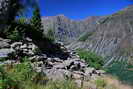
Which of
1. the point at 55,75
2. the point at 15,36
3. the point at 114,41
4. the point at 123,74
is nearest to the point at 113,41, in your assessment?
the point at 114,41

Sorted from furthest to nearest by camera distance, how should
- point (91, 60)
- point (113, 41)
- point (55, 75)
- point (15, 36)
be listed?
1. point (113, 41)
2. point (91, 60)
3. point (15, 36)
4. point (55, 75)

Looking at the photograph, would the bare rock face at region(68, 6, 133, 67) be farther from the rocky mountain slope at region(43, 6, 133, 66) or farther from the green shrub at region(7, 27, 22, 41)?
the green shrub at region(7, 27, 22, 41)

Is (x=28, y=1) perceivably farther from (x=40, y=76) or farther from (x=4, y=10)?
(x=40, y=76)

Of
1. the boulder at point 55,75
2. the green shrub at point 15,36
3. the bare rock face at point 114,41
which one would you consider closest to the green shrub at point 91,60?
the green shrub at point 15,36

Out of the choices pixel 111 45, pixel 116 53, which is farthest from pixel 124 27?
pixel 116 53

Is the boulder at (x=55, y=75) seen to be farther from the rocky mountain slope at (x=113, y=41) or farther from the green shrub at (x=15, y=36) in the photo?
the rocky mountain slope at (x=113, y=41)

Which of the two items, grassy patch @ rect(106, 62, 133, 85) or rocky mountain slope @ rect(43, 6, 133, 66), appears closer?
grassy patch @ rect(106, 62, 133, 85)

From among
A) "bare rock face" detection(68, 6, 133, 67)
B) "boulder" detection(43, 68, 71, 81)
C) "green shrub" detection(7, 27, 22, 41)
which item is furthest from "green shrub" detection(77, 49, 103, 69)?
"bare rock face" detection(68, 6, 133, 67)

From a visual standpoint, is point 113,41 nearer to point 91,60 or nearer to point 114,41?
point 114,41

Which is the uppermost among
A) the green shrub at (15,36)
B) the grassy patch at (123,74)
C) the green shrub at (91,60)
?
the green shrub at (15,36)

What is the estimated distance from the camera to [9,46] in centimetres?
979

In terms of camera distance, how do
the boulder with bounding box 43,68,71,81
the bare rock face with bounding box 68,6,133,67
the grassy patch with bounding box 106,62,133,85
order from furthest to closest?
1. the bare rock face with bounding box 68,6,133,67
2. the grassy patch with bounding box 106,62,133,85
3. the boulder with bounding box 43,68,71,81

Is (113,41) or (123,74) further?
(113,41)

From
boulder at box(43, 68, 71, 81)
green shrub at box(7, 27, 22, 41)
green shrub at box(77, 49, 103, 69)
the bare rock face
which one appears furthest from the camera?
the bare rock face
